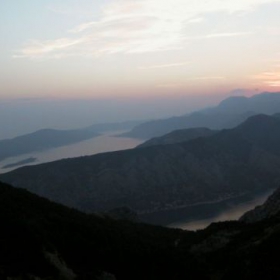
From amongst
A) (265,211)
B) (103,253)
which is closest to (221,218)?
(265,211)

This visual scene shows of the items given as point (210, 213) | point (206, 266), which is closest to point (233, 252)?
point (206, 266)

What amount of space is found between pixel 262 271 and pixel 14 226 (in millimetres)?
19062

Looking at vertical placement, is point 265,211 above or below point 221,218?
above

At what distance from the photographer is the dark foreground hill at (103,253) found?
31109mm

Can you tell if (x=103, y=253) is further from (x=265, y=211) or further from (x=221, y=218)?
(x=221, y=218)

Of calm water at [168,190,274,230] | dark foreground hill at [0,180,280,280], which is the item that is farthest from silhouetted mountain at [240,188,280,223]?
calm water at [168,190,274,230]

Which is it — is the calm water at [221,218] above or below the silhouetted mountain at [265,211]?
below

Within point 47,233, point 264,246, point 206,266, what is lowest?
point 206,266

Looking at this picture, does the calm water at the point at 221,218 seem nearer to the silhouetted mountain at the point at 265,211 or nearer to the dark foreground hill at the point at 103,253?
the silhouetted mountain at the point at 265,211

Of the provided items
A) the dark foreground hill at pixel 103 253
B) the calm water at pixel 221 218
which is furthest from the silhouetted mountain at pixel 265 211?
the calm water at pixel 221 218

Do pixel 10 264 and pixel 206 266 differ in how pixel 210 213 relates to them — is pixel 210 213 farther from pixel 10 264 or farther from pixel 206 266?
pixel 10 264

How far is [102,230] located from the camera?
48.3 m

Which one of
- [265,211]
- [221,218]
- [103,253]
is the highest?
[103,253]

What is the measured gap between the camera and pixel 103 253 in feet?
129
